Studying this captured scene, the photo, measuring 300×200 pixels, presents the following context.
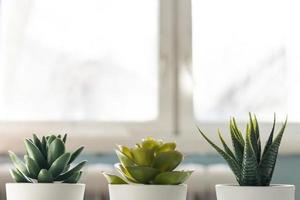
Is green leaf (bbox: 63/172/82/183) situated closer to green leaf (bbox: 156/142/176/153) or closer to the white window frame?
green leaf (bbox: 156/142/176/153)

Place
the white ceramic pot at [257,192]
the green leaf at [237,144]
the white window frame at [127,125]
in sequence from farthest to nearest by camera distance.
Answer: the white window frame at [127,125], the green leaf at [237,144], the white ceramic pot at [257,192]

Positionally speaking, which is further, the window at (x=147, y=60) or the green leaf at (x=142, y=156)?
the window at (x=147, y=60)

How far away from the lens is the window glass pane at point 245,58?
2.17 meters

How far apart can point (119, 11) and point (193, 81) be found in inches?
14.8

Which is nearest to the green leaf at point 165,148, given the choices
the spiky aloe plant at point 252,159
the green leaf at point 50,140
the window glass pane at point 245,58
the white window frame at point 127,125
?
the spiky aloe plant at point 252,159

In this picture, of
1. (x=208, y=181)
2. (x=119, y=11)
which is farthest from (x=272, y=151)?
(x=119, y=11)

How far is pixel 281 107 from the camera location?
2.16 metres

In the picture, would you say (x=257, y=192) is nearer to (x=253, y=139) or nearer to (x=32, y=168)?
(x=253, y=139)

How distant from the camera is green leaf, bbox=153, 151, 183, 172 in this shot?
3.75 ft

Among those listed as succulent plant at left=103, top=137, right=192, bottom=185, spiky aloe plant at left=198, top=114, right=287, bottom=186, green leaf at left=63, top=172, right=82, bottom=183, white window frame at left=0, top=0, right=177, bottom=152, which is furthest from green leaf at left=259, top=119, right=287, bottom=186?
white window frame at left=0, top=0, right=177, bottom=152

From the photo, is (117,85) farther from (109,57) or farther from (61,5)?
(61,5)

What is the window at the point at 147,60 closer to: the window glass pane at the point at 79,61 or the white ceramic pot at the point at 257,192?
the window glass pane at the point at 79,61

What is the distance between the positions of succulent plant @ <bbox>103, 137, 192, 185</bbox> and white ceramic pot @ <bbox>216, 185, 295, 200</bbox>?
0.27 feet

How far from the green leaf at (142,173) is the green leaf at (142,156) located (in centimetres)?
3
